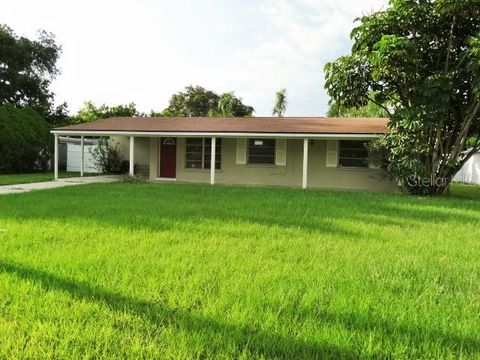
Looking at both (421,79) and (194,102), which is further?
(194,102)

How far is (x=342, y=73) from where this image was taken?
1532 cm

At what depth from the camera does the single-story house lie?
1728 cm

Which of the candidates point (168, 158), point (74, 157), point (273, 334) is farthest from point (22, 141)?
point (273, 334)

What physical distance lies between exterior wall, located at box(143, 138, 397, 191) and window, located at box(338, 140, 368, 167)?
0.31 meters

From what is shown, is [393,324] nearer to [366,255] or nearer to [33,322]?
[366,255]

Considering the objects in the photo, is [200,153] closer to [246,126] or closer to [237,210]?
[246,126]

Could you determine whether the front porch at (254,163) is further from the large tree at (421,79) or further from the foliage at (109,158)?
the foliage at (109,158)

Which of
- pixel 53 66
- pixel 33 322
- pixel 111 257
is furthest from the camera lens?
pixel 53 66

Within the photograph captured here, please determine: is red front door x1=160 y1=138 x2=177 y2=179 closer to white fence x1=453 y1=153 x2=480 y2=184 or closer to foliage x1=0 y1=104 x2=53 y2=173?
foliage x1=0 y1=104 x2=53 y2=173

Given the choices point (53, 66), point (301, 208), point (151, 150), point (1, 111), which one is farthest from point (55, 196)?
point (53, 66)

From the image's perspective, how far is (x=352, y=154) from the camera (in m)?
17.9

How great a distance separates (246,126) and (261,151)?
1.27 meters

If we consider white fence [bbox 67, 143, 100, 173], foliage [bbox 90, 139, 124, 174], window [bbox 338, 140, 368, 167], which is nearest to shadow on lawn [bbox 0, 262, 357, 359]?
window [bbox 338, 140, 368, 167]

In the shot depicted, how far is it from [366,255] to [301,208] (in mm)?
4575
